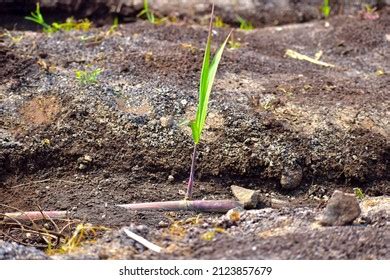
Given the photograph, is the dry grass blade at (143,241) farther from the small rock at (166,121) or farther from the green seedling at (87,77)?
the green seedling at (87,77)

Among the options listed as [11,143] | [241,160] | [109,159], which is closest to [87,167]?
[109,159]

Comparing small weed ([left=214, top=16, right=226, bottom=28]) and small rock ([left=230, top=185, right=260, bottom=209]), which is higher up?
small weed ([left=214, top=16, right=226, bottom=28])

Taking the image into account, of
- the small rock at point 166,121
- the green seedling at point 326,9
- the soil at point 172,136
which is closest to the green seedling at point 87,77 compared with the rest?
the soil at point 172,136

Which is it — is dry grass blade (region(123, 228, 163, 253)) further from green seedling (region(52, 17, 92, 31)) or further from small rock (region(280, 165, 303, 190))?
green seedling (region(52, 17, 92, 31))

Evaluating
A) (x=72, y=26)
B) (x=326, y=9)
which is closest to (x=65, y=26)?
(x=72, y=26)

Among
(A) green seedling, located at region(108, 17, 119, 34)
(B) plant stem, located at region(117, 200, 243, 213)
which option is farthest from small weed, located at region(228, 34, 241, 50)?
(B) plant stem, located at region(117, 200, 243, 213)

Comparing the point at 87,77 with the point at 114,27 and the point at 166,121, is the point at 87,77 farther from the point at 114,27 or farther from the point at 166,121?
the point at 114,27
